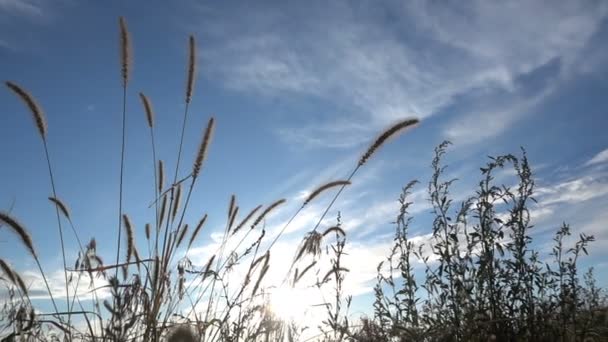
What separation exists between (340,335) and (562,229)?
222cm

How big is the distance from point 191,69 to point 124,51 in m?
0.55

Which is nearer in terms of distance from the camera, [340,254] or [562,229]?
[340,254]

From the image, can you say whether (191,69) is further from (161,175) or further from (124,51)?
(161,175)

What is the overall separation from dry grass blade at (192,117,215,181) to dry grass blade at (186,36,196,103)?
26 cm

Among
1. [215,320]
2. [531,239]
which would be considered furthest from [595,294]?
[215,320]

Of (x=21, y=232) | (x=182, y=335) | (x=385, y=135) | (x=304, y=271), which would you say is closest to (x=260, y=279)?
(x=304, y=271)

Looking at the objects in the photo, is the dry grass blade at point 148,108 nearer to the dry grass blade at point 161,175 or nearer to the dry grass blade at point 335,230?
the dry grass blade at point 161,175

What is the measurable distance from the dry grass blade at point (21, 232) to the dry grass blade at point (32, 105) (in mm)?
681

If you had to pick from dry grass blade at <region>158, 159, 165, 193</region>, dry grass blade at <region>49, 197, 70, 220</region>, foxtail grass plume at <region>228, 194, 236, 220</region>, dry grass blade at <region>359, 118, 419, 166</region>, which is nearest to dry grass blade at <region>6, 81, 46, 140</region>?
dry grass blade at <region>49, 197, 70, 220</region>

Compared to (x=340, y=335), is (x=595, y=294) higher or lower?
higher

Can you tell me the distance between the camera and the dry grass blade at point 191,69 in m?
4.02

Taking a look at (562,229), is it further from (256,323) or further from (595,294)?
(256,323)

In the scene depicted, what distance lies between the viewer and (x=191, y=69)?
411 centimetres

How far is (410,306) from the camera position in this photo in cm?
394
